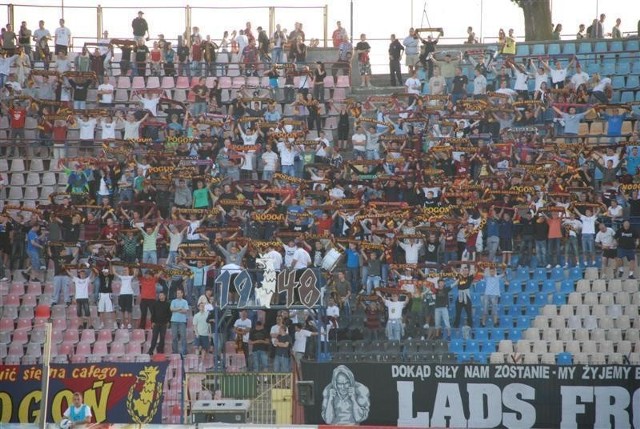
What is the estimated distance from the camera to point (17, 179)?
40.3 metres

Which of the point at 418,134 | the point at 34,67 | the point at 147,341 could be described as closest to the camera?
the point at 147,341

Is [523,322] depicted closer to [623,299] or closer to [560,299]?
[560,299]

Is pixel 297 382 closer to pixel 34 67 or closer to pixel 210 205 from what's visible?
pixel 210 205

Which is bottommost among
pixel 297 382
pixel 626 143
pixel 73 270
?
Result: pixel 297 382

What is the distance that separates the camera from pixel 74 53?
1779 inches

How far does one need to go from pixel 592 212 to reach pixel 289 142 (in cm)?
885

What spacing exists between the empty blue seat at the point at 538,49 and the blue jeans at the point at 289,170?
10.1 m

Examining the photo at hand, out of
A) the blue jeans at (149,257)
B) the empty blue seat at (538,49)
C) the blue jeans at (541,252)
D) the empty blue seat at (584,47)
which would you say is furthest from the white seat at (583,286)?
the empty blue seat at (584,47)

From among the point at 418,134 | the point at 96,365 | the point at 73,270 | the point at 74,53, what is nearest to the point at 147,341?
the point at 73,270

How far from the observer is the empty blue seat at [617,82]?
4309 cm

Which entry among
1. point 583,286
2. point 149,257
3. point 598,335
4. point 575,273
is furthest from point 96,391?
point 575,273

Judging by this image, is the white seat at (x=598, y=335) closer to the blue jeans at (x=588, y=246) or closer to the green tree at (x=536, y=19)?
the blue jeans at (x=588, y=246)

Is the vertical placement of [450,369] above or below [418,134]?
below

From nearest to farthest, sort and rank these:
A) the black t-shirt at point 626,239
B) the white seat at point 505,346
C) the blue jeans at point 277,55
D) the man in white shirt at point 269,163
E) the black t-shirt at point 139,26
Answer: the white seat at point 505,346
the black t-shirt at point 626,239
the man in white shirt at point 269,163
the blue jeans at point 277,55
the black t-shirt at point 139,26
